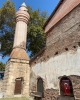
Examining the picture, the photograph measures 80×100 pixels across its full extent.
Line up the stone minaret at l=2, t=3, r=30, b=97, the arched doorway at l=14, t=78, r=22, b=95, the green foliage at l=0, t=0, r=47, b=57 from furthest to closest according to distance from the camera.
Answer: the green foliage at l=0, t=0, r=47, b=57 → the arched doorway at l=14, t=78, r=22, b=95 → the stone minaret at l=2, t=3, r=30, b=97

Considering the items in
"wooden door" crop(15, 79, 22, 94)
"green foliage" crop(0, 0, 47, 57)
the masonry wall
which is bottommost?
"wooden door" crop(15, 79, 22, 94)

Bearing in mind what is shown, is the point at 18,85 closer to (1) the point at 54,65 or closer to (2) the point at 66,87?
(1) the point at 54,65

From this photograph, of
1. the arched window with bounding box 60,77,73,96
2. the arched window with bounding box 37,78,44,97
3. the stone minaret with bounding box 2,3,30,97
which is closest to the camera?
the arched window with bounding box 60,77,73,96

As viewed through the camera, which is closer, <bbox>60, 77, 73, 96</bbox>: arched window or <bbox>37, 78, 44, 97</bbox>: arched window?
<bbox>60, 77, 73, 96</bbox>: arched window

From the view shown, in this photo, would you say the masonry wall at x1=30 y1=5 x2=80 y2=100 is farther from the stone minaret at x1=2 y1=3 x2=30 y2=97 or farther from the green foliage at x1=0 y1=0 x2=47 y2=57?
the green foliage at x1=0 y1=0 x2=47 y2=57

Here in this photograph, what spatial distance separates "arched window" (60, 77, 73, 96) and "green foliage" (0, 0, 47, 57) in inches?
487

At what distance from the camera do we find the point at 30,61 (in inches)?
404

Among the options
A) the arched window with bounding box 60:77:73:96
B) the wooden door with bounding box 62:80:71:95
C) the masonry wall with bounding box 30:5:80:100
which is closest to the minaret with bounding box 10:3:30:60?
the masonry wall with bounding box 30:5:80:100

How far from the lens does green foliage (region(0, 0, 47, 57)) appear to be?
17.2 m

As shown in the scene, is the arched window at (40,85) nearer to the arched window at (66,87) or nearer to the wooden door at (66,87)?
the arched window at (66,87)

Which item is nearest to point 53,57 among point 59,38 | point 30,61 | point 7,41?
point 59,38

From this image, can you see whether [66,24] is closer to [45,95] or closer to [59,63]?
[59,63]

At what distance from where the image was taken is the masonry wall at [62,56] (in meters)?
5.98

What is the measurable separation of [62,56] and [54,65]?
34.2 inches
